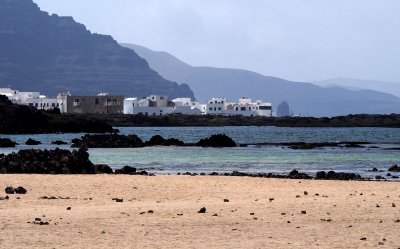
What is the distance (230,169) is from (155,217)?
3002 cm

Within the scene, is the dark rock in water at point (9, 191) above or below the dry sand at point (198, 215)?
above

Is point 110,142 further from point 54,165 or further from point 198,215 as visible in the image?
point 198,215

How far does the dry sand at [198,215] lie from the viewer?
1844 cm

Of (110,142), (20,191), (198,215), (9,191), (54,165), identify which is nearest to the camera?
(198,215)

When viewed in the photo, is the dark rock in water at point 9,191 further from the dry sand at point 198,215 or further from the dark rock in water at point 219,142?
the dark rock in water at point 219,142

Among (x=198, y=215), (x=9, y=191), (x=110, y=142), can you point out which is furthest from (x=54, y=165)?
(x=110, y=142)

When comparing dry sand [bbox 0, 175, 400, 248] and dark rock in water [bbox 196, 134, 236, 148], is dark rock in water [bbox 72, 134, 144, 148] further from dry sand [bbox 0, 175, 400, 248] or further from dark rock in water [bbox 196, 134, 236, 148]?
dry sand [bbox 0, 175, 400, 248]

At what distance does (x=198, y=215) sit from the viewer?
23.2 meters

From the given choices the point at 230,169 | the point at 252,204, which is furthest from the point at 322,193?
the point at 230,169

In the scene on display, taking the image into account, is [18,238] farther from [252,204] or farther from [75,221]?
[252,204]

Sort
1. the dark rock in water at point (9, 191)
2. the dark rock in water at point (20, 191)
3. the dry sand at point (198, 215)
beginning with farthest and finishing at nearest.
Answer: the dark rock in water at point (20, 191), the dark rock in water at point (9, 191), the dry sand at point (198, 215)

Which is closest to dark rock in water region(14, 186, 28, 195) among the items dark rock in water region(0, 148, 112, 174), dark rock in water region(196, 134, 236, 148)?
dark rock in water region(0, 148, 112, 174)

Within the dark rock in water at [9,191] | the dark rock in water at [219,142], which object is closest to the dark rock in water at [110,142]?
the dark rock in water at [219,142]

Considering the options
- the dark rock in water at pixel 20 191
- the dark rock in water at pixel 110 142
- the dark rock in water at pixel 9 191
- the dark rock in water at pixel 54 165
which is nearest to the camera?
the dark rock in water at pixel 9 191
